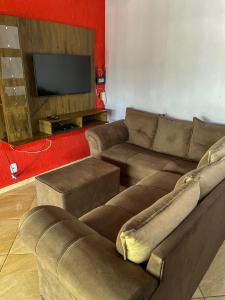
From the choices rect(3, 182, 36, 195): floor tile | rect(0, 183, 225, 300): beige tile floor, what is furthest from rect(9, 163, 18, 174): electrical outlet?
rect(0, 183, 225, 300): beige tile floor

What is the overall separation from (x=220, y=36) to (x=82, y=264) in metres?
2.70

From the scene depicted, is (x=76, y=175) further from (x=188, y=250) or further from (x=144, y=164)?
(x=188, y=250)

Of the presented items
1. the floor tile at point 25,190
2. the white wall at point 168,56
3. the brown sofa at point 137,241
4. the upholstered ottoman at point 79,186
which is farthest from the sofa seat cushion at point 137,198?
the white wall at point 168,56

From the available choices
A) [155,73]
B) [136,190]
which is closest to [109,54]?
[155,73]

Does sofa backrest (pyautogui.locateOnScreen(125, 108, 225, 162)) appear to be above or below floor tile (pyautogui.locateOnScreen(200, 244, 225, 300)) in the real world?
above

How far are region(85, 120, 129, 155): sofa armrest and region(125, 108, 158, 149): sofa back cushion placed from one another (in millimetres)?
112

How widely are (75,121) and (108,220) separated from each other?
1.98 metres

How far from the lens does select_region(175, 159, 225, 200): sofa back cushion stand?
1.38 meters

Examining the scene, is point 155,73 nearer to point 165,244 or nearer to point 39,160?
point 39,160

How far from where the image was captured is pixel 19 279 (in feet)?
5.65

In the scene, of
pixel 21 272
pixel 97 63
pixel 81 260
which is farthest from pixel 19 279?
pixel 97 63

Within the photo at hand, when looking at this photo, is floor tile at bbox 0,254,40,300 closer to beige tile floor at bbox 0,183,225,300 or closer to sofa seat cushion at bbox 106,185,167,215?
beige tile floor at bbox 0,183,225,300

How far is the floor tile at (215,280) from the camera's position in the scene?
5.46 ft

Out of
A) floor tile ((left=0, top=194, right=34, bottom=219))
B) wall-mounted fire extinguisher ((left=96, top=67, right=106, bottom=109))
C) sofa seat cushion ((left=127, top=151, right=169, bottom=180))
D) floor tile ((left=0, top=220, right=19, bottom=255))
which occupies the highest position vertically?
wall-mounted fire extinguisher ((left=96, top=67, right=106, bottom=109))
